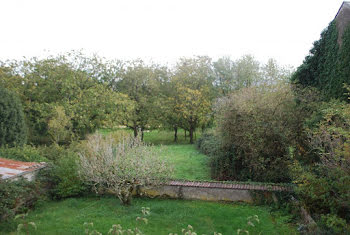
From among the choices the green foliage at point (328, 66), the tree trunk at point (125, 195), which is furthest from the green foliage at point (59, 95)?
the green foliage at point (328, 66)

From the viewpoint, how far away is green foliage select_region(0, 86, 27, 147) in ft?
38.5

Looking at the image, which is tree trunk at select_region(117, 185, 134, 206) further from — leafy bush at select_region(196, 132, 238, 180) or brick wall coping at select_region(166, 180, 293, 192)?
leafy bush at select_region(196, 132, 238, 180)

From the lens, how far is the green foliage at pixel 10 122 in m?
11.8

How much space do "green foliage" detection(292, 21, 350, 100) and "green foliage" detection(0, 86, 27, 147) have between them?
1141 cm

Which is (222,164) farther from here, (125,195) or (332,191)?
(332,191)

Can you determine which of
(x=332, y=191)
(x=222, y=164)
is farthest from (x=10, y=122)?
(x=332, y=191)

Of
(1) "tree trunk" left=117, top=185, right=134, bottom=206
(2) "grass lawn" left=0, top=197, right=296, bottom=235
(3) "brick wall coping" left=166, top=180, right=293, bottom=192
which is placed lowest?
(2) "grass lawn" left=0, top=197, right=296, bottom=235

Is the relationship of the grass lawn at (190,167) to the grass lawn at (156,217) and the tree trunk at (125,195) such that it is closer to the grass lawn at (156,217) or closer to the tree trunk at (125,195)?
the tree trunk at (125,195)

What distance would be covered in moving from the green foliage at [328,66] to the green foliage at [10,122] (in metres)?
11.4

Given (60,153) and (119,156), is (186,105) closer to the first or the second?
(60,153)

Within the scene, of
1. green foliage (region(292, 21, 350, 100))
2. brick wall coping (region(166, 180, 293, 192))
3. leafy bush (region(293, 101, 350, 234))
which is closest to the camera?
leafy bush (region(293, 101, 350, 234))

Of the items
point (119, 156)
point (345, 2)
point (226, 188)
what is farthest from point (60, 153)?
point (345, 2)

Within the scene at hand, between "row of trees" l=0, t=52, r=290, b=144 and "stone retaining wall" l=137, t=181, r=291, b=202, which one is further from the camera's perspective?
"row of trees" l=0, t=52, r=290, b=144

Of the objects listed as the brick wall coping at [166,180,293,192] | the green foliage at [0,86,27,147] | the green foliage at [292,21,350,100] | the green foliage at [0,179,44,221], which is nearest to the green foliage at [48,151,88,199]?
the green foliage at [0,179,44,221]
